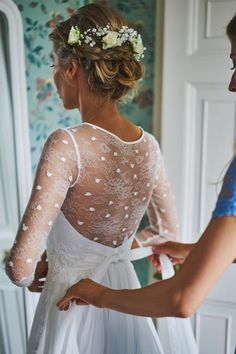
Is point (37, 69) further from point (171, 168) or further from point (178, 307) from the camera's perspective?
point (178, 307)

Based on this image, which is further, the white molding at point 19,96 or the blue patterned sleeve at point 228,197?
the white molding at point 19,96

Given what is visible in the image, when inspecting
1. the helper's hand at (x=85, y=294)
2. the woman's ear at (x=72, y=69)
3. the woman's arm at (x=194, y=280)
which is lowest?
the helper's hand at (x=85, y=294)

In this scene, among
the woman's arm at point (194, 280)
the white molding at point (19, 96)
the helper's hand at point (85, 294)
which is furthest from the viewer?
the white molding at point (19, 96)

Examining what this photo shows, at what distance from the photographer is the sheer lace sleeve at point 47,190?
2.87ft

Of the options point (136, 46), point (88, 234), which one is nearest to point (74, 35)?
point (136, 46)

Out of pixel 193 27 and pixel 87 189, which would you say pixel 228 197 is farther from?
pixel 193 27

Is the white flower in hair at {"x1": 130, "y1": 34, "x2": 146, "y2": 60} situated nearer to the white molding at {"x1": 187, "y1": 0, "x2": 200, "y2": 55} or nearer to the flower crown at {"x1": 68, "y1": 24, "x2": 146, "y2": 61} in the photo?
the flower crown at {"x1": 68, "y1": 24, "x2": 146, "y2": 61}

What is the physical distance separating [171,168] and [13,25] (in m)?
0.69

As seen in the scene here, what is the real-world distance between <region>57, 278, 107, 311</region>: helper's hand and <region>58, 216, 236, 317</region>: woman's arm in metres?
0.09

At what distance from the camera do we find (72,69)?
0.97 meters

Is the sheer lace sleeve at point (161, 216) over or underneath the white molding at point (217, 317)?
over

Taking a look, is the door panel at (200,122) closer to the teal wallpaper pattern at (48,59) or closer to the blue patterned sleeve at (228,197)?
the teal wallpaper pattern at (48,59)

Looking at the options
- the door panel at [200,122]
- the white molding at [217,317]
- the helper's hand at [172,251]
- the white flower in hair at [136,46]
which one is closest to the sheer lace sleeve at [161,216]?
the helper's hand at [172,251]

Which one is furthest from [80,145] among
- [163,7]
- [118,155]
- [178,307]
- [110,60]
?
[163,7]
